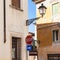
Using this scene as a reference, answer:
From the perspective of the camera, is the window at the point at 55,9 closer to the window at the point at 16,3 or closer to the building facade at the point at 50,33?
the building facade at the point at 50,33

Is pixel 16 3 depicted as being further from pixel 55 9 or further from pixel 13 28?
pixel 55 9

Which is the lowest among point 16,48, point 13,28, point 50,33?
point 16,48

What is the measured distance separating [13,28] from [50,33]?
15018mm

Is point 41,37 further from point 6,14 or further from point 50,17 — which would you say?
point 6,14

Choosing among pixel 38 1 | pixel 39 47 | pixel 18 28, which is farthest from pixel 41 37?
pixel 18 28

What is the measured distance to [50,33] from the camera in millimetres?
31094

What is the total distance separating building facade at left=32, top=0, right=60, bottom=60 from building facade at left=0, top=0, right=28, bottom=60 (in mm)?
12883

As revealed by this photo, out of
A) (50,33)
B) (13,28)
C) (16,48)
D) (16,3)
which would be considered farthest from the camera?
(50,33)

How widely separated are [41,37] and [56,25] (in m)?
2.59

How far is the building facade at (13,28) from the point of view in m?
15.5

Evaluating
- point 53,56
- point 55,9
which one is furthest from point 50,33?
point 55,9

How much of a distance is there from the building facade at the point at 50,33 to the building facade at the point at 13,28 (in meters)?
12.9

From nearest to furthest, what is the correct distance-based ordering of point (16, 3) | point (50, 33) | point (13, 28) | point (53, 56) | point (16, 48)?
point (13, 28), point (16, 3), point (16, 48), point (50, 33), point (53, 56)

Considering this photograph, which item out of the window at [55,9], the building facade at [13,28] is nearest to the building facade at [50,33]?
the window at [55,9]
